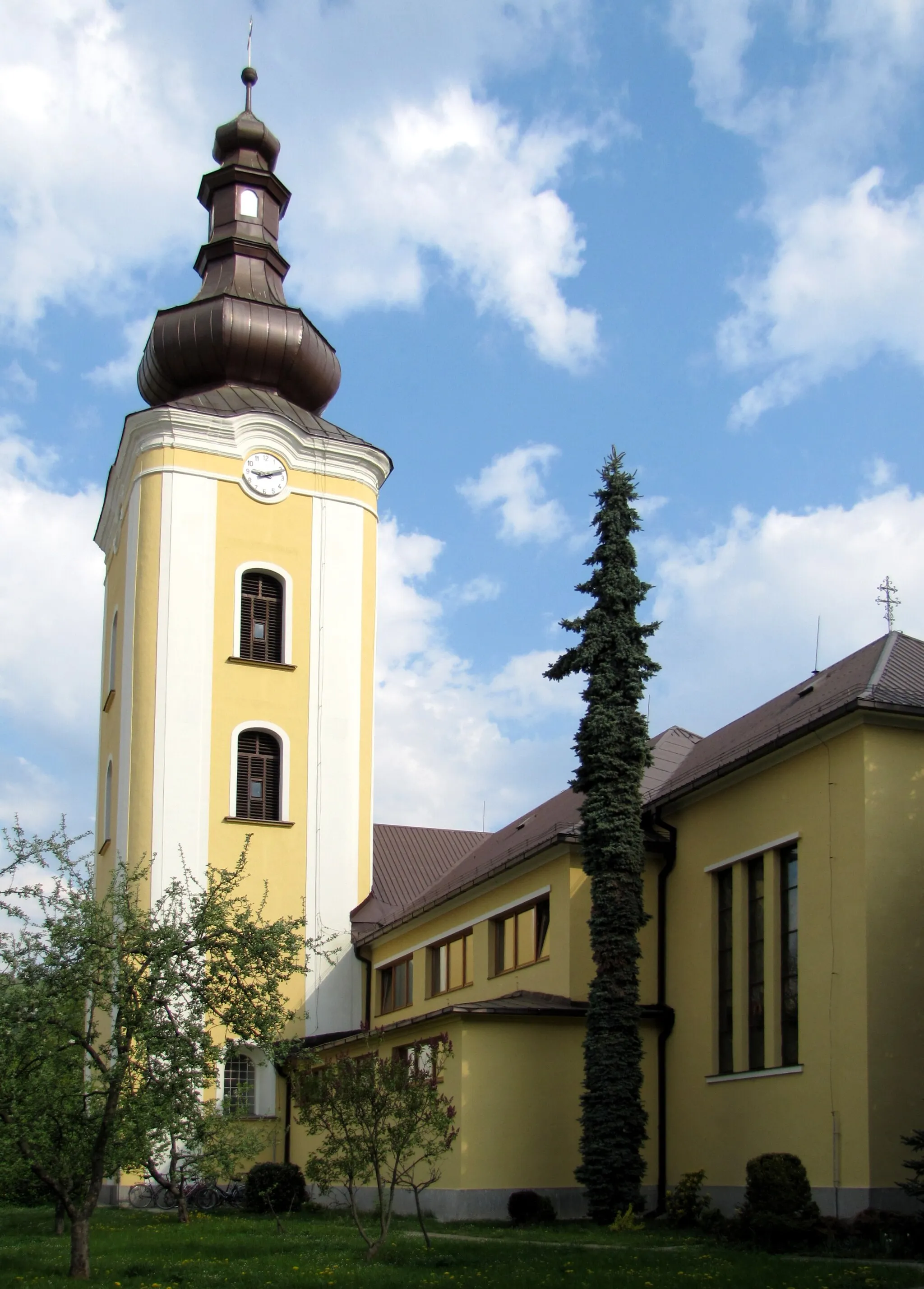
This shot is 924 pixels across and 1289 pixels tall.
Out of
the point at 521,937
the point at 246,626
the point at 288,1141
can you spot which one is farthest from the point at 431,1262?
the point at 246,626

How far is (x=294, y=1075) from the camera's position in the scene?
19422 millimetres

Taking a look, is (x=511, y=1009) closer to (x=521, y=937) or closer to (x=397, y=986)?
(x=521, y=937)

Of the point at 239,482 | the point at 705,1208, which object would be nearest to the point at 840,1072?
the point at 705,1208

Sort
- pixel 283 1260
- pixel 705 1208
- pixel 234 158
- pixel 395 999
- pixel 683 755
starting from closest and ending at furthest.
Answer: pixel 283 1260 < pixel 705 1208 < pixel 683 755 < pixel 395 999 < pixel 234 158

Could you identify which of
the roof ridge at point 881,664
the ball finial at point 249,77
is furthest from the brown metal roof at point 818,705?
the ball finial at point 249,77

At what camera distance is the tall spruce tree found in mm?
22750

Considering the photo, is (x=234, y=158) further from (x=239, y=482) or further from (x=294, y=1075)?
(x=294, y=1075)

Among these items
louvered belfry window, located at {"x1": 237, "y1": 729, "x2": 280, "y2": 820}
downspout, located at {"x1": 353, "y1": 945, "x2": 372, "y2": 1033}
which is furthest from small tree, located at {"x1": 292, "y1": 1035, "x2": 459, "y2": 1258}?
louvered belfry window, located at {"x1": 237, "y1": 729, "x2": 280, "y2": 820}

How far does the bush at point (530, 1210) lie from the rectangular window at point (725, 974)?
3504mm

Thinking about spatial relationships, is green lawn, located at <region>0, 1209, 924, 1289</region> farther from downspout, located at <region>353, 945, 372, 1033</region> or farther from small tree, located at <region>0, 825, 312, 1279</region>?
downspout, located at <region>353, 945, 372, 1033</region>

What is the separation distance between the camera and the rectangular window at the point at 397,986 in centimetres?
3472

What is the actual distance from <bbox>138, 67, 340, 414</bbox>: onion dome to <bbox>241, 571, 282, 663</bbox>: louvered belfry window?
5.74 m

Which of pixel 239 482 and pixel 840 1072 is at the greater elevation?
pixel 239 482

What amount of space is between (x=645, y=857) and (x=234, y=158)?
2687 centimetres
